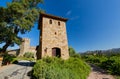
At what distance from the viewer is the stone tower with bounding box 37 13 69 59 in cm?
1453

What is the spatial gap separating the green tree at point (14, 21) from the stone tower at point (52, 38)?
5.52m

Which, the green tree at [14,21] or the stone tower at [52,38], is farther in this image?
the green tree at [14,21]

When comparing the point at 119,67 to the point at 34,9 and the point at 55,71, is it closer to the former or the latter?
the point at 55,71

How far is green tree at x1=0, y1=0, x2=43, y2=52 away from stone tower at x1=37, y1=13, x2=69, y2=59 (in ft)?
18.1

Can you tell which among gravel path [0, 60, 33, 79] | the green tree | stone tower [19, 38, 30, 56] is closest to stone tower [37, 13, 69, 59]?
gravel path [0, 60, 33, 79]

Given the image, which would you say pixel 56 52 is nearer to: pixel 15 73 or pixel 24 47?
pixel 15 73

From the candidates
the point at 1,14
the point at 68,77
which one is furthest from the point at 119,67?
the point at 1,14

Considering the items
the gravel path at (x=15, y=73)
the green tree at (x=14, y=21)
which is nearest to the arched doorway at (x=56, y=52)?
the gravel path at (x=15, y=73)

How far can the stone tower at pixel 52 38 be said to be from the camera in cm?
1453

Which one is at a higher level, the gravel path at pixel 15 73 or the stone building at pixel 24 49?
the stone building at pixel 24 49

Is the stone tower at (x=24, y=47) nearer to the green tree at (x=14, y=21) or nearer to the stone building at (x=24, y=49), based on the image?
the stone building at (x=24, y=49)

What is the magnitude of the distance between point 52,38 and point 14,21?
7855mm

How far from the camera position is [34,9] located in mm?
21812

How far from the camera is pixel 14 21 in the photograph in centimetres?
1852
